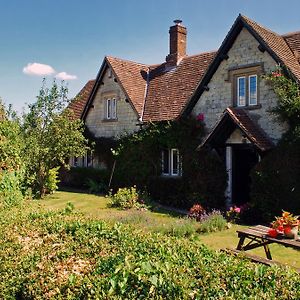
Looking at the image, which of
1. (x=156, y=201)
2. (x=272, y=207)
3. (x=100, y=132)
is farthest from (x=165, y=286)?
(x=100, y=132)

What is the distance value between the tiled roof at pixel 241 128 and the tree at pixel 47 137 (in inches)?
324

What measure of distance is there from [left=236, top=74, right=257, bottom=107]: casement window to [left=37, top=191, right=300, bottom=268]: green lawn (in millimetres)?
5741

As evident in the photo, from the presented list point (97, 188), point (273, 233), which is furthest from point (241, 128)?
point (97, 188)

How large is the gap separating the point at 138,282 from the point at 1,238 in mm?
3801

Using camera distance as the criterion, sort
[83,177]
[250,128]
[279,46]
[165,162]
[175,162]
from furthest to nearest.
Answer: [83,177] → [165,162] → [175,162] → [279,46] → [250,128]

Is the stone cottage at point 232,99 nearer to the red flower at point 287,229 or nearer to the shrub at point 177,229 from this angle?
the shrub at point 177,229

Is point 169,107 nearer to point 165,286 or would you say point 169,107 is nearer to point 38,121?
point 38,121

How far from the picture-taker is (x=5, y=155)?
47.4ft

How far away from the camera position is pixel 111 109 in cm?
2420

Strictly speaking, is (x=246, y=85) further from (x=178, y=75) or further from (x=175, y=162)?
(x=178, y=75)

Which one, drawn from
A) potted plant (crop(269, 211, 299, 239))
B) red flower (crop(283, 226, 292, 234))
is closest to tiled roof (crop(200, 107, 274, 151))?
potted plant (crop(269, 211, 299, 239))

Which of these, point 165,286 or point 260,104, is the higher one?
point 260,104

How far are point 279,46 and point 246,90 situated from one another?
239cm

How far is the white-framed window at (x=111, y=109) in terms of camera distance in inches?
938
